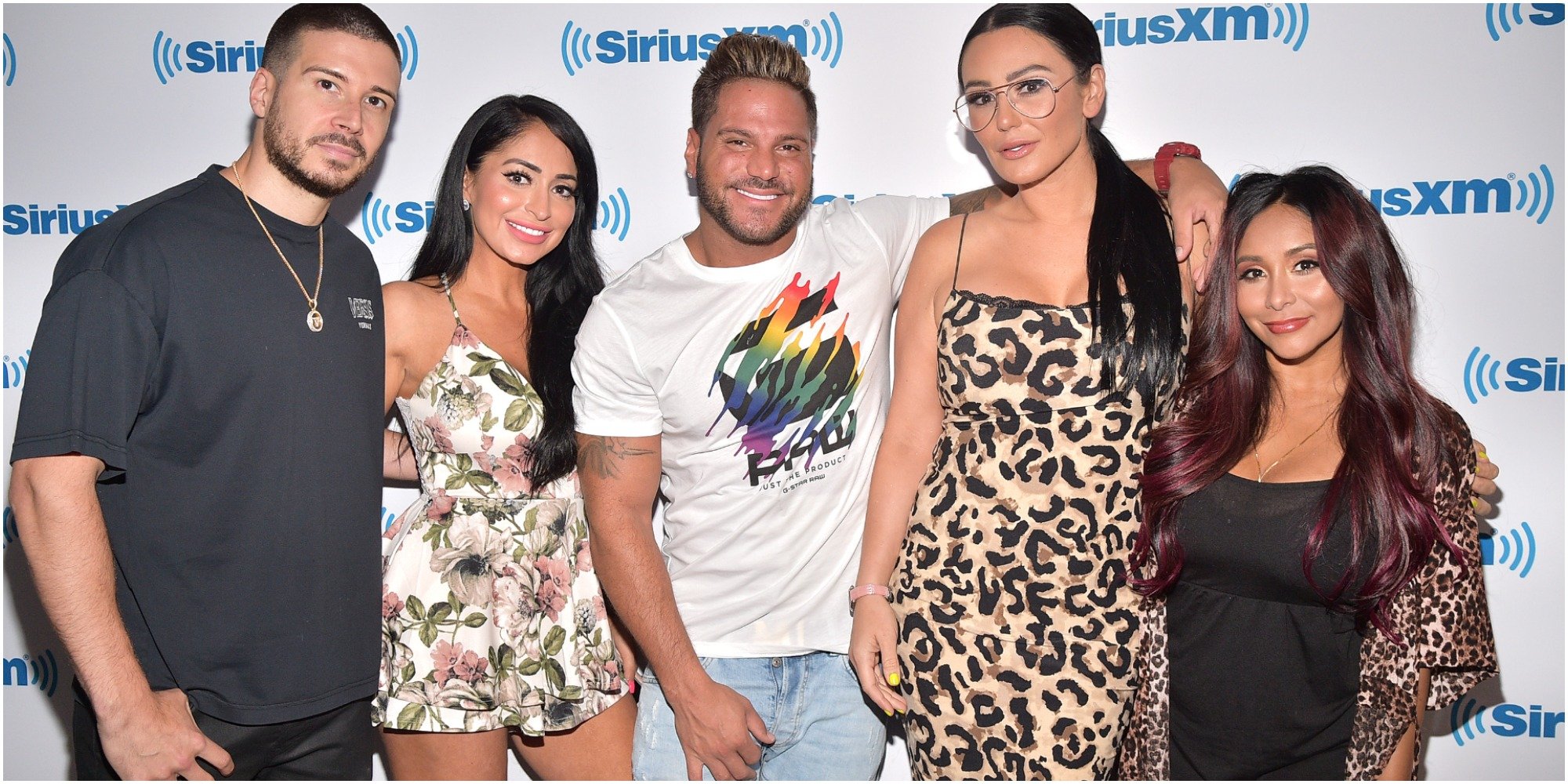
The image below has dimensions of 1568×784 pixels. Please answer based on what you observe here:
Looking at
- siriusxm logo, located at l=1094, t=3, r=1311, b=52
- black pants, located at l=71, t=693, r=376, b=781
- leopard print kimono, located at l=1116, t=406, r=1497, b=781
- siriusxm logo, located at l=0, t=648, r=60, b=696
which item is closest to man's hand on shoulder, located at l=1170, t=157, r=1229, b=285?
leopard print kimono, located at l=1116, t=406, r=1497, b=781

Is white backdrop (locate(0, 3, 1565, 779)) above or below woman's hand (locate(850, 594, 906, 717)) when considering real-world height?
above

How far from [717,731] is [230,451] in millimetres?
1128

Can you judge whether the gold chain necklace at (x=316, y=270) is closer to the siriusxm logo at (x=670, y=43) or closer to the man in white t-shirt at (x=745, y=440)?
the man in white t-shirt at (x=745, y=440)

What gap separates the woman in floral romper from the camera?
85.4 inches

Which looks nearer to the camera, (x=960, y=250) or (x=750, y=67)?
(x=960, y=250)

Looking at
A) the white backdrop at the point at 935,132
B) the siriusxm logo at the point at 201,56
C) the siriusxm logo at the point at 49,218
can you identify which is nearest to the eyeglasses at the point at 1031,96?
the white backdrop at the point at 935,132

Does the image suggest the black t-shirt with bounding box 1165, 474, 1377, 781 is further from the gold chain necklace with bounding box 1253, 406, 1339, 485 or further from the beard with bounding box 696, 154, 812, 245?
the beard with bounding box 696, 154, 812, 245

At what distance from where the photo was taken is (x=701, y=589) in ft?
7.48

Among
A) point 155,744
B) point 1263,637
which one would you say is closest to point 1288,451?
point 1263,637

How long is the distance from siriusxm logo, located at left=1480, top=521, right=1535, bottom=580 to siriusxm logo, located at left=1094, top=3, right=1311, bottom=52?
4.49 feet

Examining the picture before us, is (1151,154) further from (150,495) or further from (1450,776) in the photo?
(150,495)

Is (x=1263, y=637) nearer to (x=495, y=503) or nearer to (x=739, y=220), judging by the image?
(x=739, y=220)

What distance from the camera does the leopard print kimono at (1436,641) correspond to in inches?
71.5

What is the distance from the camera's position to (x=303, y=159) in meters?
2.02
